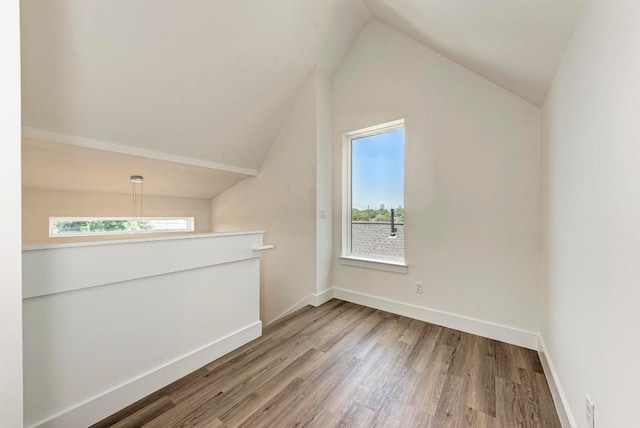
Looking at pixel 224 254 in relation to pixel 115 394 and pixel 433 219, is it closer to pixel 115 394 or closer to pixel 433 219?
pixel 115 394

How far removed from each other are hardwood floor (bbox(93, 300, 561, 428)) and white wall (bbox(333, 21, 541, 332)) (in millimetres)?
463

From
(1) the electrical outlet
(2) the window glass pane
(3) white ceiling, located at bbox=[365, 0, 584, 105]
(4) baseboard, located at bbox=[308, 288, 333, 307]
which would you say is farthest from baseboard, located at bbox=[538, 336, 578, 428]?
(4) baseboard, located at bbox=[308, 288, 333, 307]

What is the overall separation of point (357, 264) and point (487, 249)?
53.9 inches

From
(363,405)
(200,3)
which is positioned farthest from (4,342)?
(200,3)

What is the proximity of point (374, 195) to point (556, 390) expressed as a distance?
218 cm

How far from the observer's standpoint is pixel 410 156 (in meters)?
2.75

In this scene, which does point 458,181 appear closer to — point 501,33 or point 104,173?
point 501,33

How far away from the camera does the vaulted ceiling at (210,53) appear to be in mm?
1526

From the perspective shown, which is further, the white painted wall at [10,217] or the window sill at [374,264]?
the window sill at [374,264]

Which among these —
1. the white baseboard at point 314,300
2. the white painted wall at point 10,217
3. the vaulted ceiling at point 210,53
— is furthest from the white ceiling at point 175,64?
the white baseboard at point 314,300

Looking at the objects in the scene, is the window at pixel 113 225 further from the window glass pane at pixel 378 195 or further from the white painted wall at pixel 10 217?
the white painted wall at pixel 10 217

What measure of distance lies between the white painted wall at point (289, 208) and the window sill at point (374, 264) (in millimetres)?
435

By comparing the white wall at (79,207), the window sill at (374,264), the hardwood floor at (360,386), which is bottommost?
the hardwood floor at (360,386)

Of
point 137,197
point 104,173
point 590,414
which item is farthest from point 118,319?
point 137,197
